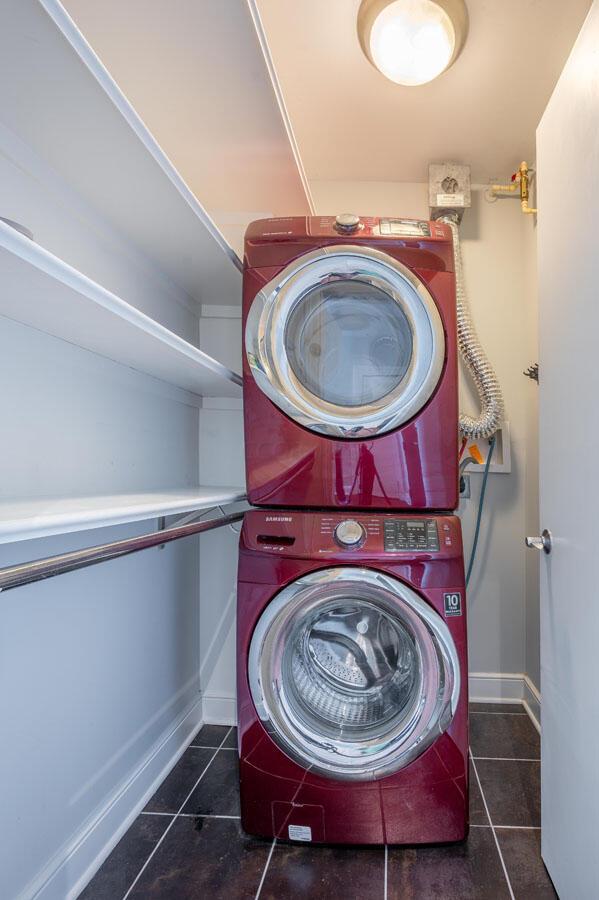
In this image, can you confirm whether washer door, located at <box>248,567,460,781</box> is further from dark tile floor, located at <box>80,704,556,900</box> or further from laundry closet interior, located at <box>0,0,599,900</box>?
dark tile floor, located at <box>80,704,556,900</box>

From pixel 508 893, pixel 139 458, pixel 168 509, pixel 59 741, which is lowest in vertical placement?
pixel 508 893

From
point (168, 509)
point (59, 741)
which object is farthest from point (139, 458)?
point (59, 741)

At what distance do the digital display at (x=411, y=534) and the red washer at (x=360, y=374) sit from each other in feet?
0.25

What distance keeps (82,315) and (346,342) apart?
803 mm

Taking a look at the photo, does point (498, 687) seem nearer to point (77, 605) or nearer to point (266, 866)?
point (266, 866)

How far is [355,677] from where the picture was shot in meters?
1.49

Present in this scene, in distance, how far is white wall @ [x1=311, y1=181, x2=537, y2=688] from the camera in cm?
219

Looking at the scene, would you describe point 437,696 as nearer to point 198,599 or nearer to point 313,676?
point 313,676

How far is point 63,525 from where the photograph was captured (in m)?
0.72

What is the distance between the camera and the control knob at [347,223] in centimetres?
145

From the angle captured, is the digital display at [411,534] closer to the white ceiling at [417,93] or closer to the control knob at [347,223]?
the control knob at [347,223]

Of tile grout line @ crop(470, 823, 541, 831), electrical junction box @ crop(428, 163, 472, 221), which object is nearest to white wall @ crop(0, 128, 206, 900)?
tile grout line @ crop(470, 823, 541, 831)

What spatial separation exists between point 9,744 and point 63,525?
0.63 m

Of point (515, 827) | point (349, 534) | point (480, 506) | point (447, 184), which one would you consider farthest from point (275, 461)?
point (447, 184)
